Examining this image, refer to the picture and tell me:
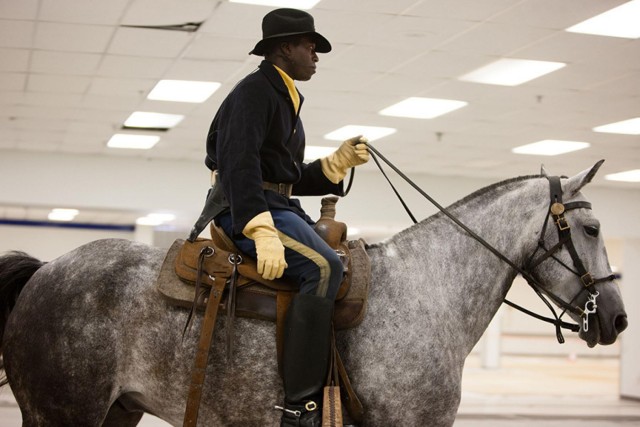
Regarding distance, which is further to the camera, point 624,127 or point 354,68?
point 624,127

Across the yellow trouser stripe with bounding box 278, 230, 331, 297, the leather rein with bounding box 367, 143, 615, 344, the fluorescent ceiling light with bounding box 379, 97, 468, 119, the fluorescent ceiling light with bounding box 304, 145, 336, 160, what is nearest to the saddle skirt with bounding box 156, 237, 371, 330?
the yellow trouser stripe with bounding box 278, 230, 331, 297

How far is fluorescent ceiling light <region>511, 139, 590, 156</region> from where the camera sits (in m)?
11.4

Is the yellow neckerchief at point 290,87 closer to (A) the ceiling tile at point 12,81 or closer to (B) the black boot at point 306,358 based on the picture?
(B) the black boot at point 306,358

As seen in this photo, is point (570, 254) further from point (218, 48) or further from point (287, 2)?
point (218, 48)

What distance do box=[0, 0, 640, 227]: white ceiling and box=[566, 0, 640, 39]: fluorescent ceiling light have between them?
11cm

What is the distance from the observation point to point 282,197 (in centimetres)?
288

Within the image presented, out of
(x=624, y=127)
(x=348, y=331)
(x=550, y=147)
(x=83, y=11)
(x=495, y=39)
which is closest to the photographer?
(x=348, y=331)

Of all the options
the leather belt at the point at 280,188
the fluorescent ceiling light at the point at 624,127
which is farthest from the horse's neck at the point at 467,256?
the fluorescent ceiling light at the point at 624,127

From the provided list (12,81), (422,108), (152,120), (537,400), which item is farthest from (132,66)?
(537,400)

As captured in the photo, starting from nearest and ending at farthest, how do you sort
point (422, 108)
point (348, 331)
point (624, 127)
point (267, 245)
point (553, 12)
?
1. point (267, 245)
2. point (348, 331)
3. point (553, 12)
4. point (422, 108)
5. point (624, 127)

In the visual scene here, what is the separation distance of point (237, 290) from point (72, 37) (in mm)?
5052

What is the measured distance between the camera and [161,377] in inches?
112

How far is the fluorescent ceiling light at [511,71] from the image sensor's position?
7562 millimetres

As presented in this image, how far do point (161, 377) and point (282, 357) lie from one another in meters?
Result: 0.45
